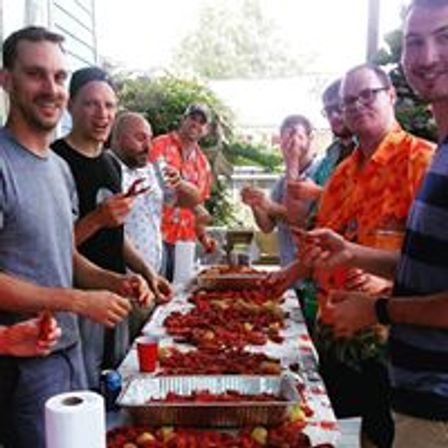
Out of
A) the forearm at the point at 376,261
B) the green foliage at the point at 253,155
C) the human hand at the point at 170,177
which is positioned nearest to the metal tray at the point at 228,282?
the human hand at the point at 170,177

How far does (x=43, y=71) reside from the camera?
81.8 inches

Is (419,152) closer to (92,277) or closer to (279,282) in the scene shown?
(279,282)

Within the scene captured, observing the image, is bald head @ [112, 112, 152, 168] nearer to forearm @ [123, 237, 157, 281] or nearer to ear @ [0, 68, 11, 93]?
forearm @ [123, 237, 157, 281]

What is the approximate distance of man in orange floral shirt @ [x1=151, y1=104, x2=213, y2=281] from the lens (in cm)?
460

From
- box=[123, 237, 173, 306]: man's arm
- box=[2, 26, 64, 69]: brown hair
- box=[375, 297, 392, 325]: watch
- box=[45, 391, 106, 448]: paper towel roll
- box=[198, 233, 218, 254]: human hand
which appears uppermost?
box=[2, 26, 64, 69]: brown hair

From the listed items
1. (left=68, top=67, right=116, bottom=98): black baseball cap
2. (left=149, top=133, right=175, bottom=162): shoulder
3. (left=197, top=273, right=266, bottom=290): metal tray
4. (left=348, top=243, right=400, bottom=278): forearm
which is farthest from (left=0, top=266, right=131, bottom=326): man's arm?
(left=149, top=133, right=175, bottom=162): shoulder

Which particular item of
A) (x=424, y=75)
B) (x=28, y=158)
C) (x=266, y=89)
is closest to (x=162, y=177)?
(x=28, y=158)

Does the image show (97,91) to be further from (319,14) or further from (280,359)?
(319,14)

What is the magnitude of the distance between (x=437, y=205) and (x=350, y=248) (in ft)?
1.77

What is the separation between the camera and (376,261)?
77.2 inches

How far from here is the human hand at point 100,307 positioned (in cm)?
183

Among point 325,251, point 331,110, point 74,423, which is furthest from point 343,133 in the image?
point 74,423

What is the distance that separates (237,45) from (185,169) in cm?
2405

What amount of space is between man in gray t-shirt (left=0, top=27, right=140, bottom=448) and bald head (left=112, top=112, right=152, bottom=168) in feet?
5.35
